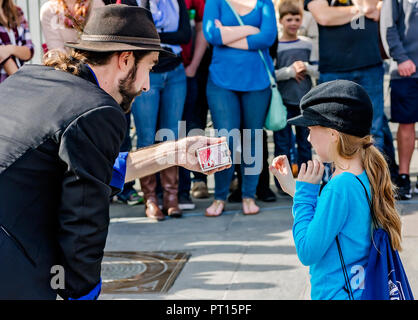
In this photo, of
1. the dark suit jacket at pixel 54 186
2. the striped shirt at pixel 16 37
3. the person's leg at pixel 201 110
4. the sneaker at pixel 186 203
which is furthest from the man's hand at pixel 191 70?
the dark suit jacket at pixel 54 186

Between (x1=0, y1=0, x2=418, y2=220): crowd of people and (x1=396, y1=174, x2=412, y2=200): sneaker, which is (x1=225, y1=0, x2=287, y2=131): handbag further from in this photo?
(x1=396, y1=174, x2=412, y2=200): sneaker

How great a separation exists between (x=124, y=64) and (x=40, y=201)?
68cm

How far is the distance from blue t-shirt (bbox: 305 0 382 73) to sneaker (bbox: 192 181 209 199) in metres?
1.85

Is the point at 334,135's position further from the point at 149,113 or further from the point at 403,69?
the point at 403,69

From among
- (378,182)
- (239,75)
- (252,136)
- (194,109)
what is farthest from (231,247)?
(378,182)

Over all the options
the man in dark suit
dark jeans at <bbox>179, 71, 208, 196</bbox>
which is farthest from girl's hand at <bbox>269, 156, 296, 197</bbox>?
dark jeans at <bbox>179, 71, 208, 196</bbox>

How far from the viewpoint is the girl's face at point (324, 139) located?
3.03 m

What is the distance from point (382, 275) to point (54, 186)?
1.29 meters

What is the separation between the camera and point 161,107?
6586 millimetres

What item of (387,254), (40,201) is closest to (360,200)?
(387,254)

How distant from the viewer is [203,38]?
6.95 metres

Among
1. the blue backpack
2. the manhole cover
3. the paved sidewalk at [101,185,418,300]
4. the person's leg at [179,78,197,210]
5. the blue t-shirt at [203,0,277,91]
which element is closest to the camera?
the blue backpack

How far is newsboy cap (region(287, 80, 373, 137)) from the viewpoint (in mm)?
2906
